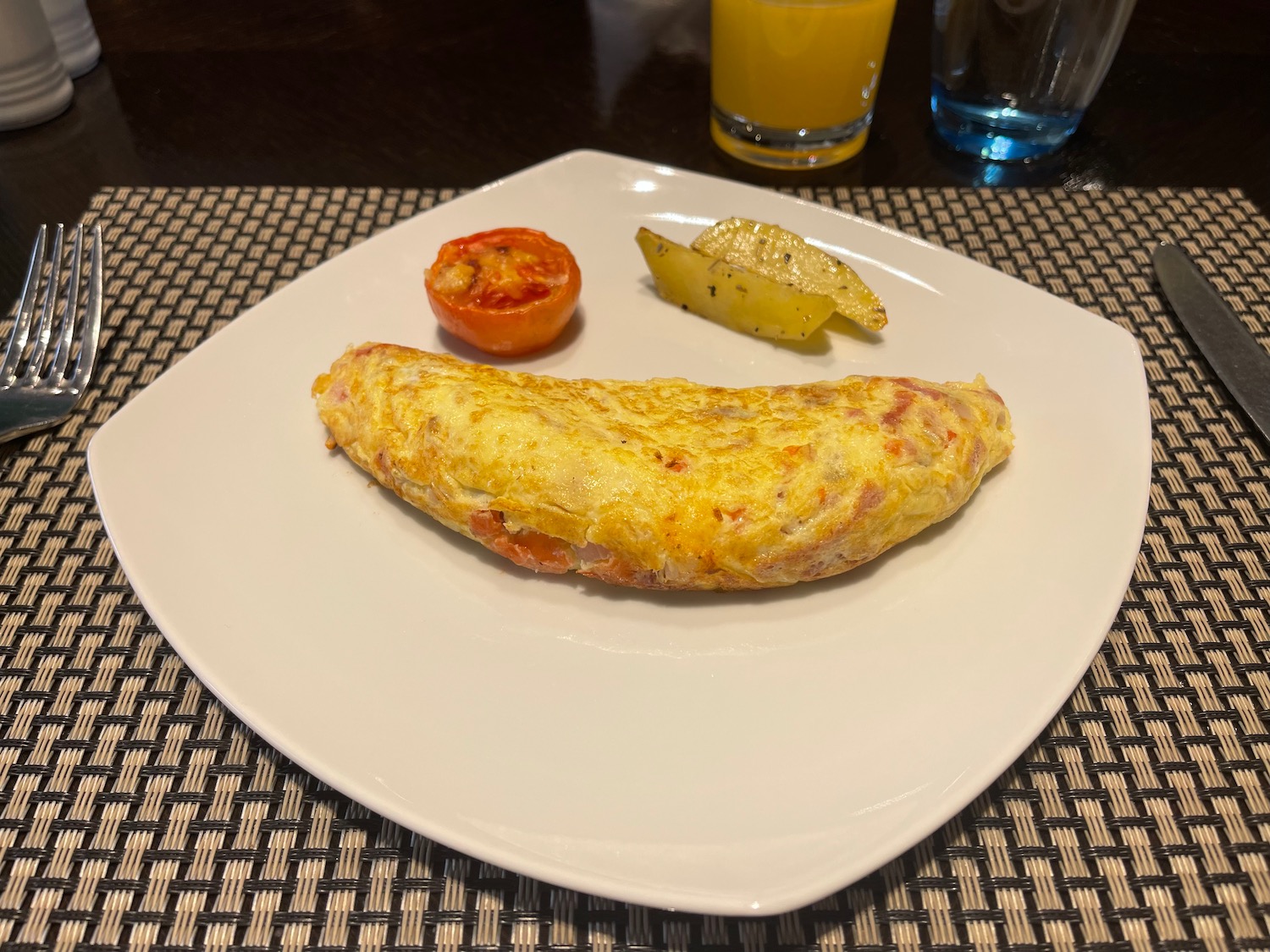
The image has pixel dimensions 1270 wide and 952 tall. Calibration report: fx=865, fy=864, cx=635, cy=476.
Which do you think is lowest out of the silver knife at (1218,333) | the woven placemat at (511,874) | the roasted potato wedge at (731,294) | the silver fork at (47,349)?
the woven placemat at (511,874)

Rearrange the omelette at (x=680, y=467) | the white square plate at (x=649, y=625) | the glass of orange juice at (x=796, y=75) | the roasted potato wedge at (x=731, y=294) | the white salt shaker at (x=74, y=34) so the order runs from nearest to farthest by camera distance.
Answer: the white square plate at (x=649, y=625)
the omelette at (x=680, y=467)
the roasted potato wedge at (x=731, y=294)
the glass of orange juice at (x=796, y=75)
the white salt shaker at (x=74, y=34)

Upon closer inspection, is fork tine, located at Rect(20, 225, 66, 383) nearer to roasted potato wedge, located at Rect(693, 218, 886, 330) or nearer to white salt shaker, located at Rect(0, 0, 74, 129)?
white salt shaker, located at Rect(0, 0, 74, 129)

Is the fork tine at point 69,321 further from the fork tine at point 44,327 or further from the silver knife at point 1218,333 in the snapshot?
the silver knife at point 1218,333

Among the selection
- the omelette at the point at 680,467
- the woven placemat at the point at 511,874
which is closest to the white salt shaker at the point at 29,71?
the woven placemat at the point at 511,874

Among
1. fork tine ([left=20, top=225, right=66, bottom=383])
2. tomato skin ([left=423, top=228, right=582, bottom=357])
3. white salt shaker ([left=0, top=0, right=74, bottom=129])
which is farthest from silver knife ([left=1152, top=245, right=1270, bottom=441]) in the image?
white salt shaker ([left=0, top=0, right=74, bottom=129])

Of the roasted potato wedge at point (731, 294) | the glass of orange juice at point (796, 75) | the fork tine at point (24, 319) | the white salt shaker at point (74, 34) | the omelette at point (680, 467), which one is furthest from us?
the white salt shaker at point (74, 34)

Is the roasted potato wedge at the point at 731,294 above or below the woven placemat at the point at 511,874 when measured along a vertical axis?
above

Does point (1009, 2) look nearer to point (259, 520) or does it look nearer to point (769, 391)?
point (769, 391)

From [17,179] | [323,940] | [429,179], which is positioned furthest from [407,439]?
[17,179]
